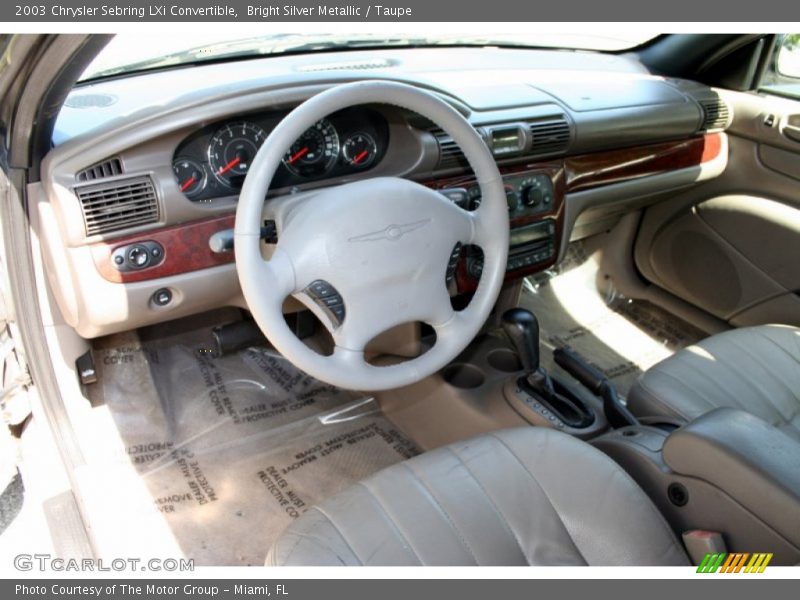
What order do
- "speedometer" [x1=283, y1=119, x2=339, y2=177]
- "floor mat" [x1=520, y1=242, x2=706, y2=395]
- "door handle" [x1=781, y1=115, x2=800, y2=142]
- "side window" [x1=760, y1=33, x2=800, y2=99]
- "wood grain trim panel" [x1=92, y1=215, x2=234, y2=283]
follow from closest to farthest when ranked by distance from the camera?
"wood grain trim panel" [x1=92, y1=215, x2=234, y2=283] → "speedometer" [x1=283, y1=119, x2=339, y2=177] → "door handle" [x1=781, y1=115, x2=800, y2=142] → "side window" [x1=760, y1=33, x2=800, y2=99] → "floor mat" [x1=520, y1=242, x2=706, y2=395]

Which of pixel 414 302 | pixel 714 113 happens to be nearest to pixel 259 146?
pixel 414 302

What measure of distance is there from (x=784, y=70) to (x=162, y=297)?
221cm

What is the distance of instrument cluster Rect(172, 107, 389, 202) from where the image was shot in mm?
1555

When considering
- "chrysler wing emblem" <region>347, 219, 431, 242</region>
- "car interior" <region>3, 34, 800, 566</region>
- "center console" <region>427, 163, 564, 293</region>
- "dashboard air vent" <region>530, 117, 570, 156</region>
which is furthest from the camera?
"dashboard air vent" <region>530, 117, 570, 156</region>

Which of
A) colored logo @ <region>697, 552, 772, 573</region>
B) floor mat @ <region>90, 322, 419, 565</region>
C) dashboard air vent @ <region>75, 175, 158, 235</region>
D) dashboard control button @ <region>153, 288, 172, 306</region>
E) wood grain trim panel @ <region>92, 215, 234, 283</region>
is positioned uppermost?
dashboard air vent @ <region>75, 175, 158, 235</region>

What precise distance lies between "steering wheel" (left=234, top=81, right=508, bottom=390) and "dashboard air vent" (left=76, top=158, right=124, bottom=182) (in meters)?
0.30

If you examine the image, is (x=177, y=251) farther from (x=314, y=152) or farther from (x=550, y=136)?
(x=550, y=136)

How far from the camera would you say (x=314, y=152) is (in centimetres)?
165

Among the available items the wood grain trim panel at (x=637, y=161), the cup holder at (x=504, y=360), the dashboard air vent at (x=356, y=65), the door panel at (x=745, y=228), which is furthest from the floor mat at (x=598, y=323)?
the dashboard air vent at (x=356, y=65)

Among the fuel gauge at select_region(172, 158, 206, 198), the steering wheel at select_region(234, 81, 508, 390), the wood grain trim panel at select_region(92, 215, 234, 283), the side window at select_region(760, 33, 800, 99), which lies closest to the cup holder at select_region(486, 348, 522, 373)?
the steering wheel at select_region(234, 81, 508, 390)

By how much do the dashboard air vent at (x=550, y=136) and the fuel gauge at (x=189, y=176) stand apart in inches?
36.7

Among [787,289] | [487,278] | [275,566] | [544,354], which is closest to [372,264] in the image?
[487,278]

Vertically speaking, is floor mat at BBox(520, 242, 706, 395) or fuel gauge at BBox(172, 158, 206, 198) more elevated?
fuel gauge at BBox(172, 158, 206, 198)

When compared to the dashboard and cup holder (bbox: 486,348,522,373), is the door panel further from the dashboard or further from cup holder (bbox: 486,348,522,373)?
cup holder (bbox: 486,348,522,373)
